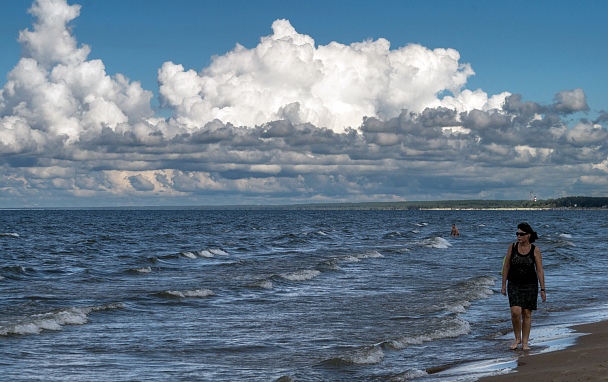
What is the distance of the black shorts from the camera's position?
1331cm

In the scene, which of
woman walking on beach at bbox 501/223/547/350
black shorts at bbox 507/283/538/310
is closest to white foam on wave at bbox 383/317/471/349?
woman walking on beach at bbox 501/223/547/350

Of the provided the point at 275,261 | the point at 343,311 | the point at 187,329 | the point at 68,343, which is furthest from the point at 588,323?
the point at 275,261

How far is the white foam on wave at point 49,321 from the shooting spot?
1630 centimetres

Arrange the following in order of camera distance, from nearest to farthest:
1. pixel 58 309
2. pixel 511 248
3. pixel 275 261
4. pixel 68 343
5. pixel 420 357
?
pixel 511 248
pixel 420 357
pixel 68 343
pixel 58 309
pixel 275 261

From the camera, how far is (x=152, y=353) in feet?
46.8

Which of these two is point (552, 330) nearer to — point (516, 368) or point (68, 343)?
point (516, 368)

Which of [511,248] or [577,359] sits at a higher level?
[511,248]

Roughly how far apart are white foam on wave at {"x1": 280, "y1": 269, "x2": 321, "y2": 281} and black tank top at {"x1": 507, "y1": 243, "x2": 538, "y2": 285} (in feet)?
54.1

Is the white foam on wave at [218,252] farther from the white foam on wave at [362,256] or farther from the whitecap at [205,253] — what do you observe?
the white foam on wave at [362,256]

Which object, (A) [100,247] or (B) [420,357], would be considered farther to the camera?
(A) [100,247]

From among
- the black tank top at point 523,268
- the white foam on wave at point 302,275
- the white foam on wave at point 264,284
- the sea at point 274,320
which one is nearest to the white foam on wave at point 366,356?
the sea at point 274,320

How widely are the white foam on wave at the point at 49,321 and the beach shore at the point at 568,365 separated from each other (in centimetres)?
1010

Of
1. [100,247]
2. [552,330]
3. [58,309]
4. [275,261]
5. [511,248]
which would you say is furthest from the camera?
[100,247]

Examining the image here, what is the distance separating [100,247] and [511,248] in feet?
139
